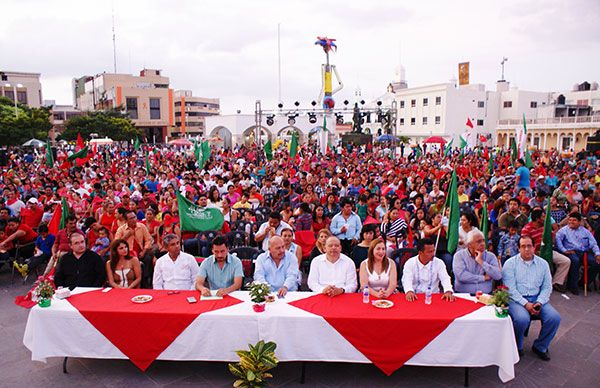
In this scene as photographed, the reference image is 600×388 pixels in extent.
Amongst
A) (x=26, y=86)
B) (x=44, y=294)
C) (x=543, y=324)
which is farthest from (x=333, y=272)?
(x=26, y=86)

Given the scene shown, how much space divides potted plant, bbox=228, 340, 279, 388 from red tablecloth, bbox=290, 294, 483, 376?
61 cm

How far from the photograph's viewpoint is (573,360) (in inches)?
186

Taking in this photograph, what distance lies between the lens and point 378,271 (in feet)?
16.6

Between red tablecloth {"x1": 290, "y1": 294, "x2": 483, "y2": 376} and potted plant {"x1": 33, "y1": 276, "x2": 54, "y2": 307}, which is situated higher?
potted plant {"x1": 33, "y1": 276, "x2": 54, "y2": 307}

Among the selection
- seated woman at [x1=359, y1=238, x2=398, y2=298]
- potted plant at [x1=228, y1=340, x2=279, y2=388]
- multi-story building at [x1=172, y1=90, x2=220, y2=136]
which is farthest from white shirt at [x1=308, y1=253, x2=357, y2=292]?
multi-story building at [x1=172, y1=90, x2=220, y2=136]

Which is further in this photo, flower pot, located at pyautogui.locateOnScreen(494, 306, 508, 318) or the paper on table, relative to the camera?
the paper on table

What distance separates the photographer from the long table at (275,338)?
403 cm

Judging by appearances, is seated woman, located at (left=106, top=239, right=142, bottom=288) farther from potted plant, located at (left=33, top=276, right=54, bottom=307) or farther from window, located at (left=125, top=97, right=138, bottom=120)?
window, located at (left=125, top=97, right=138, bottom=120)

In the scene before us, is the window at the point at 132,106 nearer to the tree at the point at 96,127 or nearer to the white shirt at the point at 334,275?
the tree at the point at 96,127

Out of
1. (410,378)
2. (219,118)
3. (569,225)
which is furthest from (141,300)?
(219,118)

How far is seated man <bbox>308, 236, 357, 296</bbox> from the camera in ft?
16.7

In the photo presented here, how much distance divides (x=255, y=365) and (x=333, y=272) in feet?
5.35

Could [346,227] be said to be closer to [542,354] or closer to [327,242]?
[327,242]

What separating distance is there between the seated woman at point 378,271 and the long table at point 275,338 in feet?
3.36
